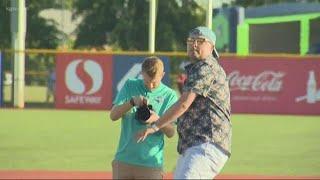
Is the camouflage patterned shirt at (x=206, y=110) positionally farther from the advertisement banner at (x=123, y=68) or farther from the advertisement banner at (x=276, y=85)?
the advertisement banner at (x=123, y=68)

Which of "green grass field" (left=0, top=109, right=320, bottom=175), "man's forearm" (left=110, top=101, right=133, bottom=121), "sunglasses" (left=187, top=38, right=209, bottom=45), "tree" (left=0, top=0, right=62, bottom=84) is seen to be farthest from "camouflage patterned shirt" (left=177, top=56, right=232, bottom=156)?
"tree" (left=0, top=0, right=62, bottom=84)

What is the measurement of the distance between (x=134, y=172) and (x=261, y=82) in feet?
67.7

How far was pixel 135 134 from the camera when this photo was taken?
6129mm

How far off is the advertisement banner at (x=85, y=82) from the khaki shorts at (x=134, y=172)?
20.4 meters

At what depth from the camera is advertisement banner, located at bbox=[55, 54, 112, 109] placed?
26688mm

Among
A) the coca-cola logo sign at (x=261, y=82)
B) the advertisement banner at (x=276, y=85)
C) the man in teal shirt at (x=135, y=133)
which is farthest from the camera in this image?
the coca-cola logo sign at (x=261, y=82)

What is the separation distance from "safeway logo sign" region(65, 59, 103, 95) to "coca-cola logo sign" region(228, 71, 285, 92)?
14.5 feet

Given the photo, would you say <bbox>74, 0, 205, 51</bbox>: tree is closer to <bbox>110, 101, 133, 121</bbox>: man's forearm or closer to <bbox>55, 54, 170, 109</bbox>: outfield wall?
<bbox>55, 54, 170, 109</bbox>: outfield wall

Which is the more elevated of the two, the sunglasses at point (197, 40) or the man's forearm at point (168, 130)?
the sunglasses at point (197, 40)

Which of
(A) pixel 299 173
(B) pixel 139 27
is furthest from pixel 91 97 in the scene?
(B) pixel 139 27

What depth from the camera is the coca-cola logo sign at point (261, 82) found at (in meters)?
26.4

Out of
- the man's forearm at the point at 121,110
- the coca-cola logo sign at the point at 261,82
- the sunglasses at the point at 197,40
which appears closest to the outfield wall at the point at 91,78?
the coca-cola logo sign at the point at 261,82

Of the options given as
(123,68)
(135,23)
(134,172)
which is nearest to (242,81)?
(123,68)

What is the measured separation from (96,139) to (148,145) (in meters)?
10.2
